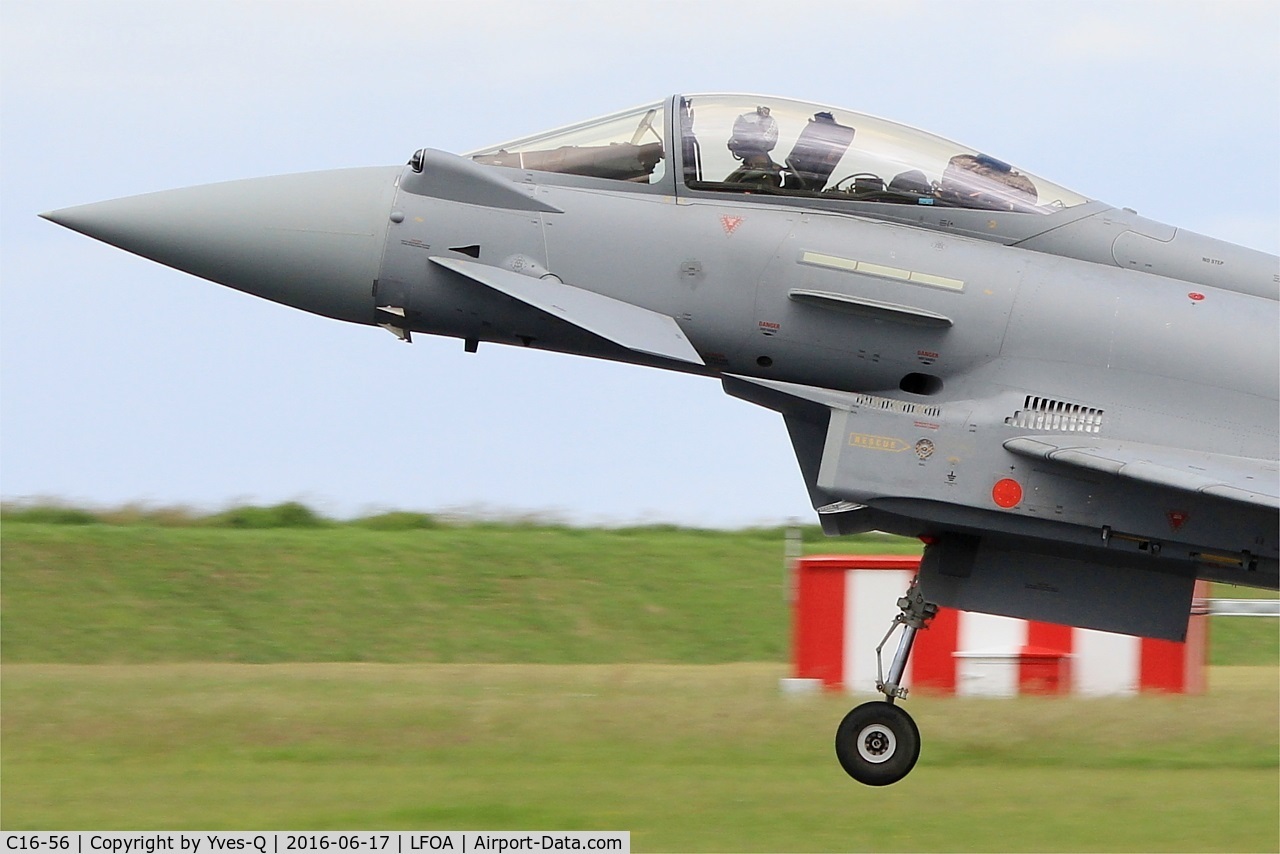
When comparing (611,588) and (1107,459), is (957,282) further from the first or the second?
(611,588)

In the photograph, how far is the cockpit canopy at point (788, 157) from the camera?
950 centimetres

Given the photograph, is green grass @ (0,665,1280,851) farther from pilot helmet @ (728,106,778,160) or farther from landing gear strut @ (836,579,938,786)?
pilot helmet @ (728,106,778,160)

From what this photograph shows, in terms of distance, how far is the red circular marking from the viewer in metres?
8.86

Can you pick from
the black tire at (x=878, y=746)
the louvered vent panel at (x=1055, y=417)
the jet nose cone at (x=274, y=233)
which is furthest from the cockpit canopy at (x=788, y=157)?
the black tire at (x=878, y=746)

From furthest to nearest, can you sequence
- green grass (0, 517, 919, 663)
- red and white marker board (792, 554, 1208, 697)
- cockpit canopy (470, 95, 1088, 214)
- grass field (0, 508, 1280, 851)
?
green grass (0, 517, 919, 663) → red and white marker board (792, 554, 1208, 697) → grass field (0, 508, 1280, 851) → cockpit canopy (470, 95, 1088, 214)

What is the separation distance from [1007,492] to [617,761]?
164 inches

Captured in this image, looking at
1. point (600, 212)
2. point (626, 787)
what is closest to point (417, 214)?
point (600, 212)

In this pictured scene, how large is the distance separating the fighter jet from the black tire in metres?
0.02

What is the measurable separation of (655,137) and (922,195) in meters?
1.62

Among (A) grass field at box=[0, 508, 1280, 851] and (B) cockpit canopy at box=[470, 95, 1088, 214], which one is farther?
(A) grass field at box=[0, 508, 1280, 851]

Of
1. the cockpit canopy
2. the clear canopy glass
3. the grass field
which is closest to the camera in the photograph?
the cockpit canopy

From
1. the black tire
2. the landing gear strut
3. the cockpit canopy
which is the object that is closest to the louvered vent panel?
the cockpit canopy

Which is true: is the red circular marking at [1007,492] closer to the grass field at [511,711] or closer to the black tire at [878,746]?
the black tire at [878,746]

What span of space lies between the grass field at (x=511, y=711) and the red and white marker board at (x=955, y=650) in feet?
1.27
